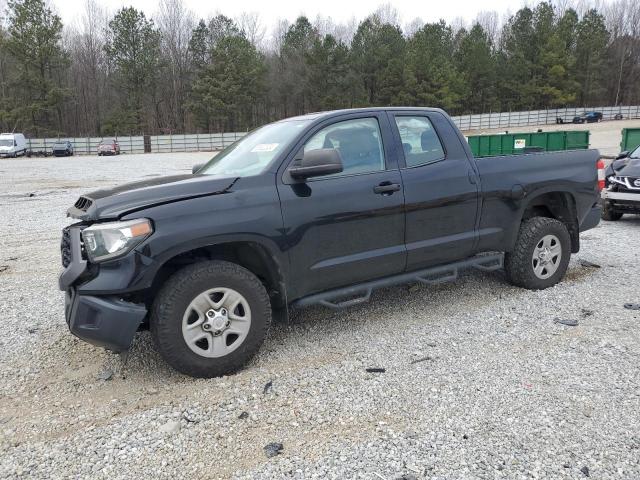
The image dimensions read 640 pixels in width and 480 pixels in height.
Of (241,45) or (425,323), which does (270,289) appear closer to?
(425,323)

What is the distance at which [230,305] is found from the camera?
3365mm

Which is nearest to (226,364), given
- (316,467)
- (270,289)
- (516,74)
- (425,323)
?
(270,289)

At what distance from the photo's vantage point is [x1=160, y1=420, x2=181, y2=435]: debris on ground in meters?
2.85

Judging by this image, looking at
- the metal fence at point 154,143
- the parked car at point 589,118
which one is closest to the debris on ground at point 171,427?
the metal fence at point 154,143

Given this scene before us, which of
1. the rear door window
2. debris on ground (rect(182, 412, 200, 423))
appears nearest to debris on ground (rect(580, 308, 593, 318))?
the rear door window

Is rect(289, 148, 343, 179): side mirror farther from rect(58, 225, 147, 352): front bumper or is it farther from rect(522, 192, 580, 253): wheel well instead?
rect(522, 192, 580, 253): wheel well

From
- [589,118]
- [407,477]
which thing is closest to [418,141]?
[407,477]

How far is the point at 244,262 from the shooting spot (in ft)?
12.1

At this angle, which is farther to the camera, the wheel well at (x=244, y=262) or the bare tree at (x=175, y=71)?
the bare tree at (x=175, y=71)

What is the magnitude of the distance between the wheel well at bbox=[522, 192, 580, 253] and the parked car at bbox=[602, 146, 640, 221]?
390 cm

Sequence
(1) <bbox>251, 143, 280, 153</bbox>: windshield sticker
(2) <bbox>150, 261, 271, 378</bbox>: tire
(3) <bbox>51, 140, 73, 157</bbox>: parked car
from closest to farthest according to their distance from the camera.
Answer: (2) <bbox>150, 261, 271, 378</bbox>: tire, (1) <bbox>251, 143, 280, 153</bbox>: windshield sticker, (3) <bbox>51, 140, 73, 157</bbox>: parked car

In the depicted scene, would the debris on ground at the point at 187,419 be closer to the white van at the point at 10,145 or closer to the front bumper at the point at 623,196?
the front bumper at the point at 623,196

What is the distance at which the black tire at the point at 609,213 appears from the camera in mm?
8711

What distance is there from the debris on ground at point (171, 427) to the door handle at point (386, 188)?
2.17 metres
